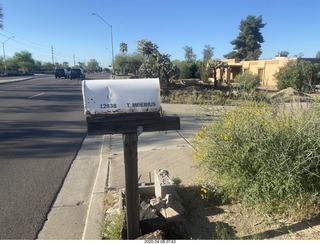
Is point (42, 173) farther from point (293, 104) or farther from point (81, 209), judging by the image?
point (293, 104)

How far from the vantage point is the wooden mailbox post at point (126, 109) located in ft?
8.25

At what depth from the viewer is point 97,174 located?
5.22m

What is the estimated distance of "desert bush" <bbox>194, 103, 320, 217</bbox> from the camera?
3.22 m

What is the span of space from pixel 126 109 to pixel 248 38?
77737mm

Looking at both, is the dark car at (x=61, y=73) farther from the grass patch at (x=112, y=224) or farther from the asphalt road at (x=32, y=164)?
the grass patch at (x=112, y=224)

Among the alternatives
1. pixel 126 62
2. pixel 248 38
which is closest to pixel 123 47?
pixel 126 62

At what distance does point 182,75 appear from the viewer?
3681cm

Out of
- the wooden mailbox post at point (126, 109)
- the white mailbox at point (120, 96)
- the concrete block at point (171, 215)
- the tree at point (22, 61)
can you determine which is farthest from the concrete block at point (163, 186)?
the tree at point (22, 61)

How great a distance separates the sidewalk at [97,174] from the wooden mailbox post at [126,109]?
4.04ft

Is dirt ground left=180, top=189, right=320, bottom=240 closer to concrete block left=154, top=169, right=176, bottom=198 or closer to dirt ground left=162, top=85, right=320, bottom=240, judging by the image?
dirt ground left=162, top=85, right=320, bottom=240

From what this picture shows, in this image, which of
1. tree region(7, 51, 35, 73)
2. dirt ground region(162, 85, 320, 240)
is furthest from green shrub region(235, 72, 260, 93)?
tree region(7, 51, 35, 73)

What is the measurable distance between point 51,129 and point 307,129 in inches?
298

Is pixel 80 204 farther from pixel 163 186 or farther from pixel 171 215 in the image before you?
pixel 171 215

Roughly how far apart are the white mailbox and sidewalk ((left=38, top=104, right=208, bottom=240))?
1562mm
